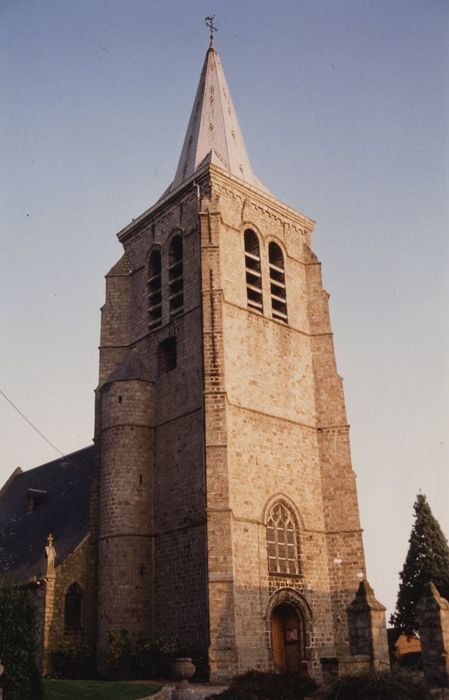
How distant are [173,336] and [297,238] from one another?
8.28 meters

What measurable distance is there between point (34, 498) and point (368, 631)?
61.9 feet

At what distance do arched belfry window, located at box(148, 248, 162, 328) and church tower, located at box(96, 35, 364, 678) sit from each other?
0.27ft

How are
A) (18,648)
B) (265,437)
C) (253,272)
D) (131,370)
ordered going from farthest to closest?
(253,272) → (131,370) → (265,437) → (18,648)

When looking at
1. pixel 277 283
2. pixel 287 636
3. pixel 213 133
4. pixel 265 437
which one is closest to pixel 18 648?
pixel 287 636

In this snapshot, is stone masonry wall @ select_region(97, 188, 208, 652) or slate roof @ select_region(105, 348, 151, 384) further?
slate roof @ select_region(105, 348, 151, 384)

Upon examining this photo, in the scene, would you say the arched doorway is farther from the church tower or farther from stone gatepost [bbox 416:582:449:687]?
stone gatepost [bbox 416:582:449:687]

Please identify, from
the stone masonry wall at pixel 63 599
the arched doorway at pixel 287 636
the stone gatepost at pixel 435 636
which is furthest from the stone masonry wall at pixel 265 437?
the stone gatepost at pixel 435 636

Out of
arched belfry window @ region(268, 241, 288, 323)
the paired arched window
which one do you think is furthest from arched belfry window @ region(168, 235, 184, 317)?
arched belfry window @ region(268, 241, 288, 323)

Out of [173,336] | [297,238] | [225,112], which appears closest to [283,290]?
[297,238]

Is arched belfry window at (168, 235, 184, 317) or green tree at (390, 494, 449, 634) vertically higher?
arched belfry window at (168, 235, 184, 317)

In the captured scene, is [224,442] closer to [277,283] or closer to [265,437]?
[265,437]

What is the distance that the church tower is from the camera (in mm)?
23047

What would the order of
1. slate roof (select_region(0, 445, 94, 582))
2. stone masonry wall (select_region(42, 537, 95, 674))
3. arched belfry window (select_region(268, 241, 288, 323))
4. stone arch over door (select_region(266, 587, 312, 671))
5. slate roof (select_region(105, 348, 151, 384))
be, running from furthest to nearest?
arched belfry window (select_region(268, 241, 288, 323))
slate roof (select_region(105, 348, 151, 384))
slate roof (select_region(0, 445, 94, 582))
stone arch over door (select_region(266, 587, 312, 671))
stone masonry wall (select_region(42, 537, 95, 674))

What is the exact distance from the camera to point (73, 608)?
24.5 meters
